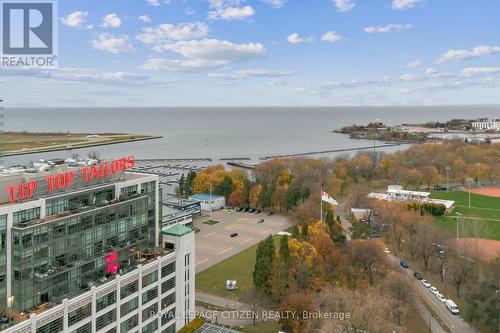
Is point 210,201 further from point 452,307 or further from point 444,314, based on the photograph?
point 452,307

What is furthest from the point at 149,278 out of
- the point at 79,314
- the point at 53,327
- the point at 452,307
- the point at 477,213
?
the point at 477,213

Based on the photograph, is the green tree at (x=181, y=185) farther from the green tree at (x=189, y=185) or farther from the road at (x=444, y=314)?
the road at (x=444, y=314)

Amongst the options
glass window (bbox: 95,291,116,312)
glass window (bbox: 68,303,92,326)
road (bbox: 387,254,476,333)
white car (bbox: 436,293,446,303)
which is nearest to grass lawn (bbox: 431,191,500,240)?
road (bbox: 387,254,476,333)

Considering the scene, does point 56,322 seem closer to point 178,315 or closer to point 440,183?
point 178,315

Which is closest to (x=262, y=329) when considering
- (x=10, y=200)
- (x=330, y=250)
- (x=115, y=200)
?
(x=330, y=250)

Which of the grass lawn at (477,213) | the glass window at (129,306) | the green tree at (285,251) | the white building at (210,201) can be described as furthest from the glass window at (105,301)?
the white building at (210,201)
